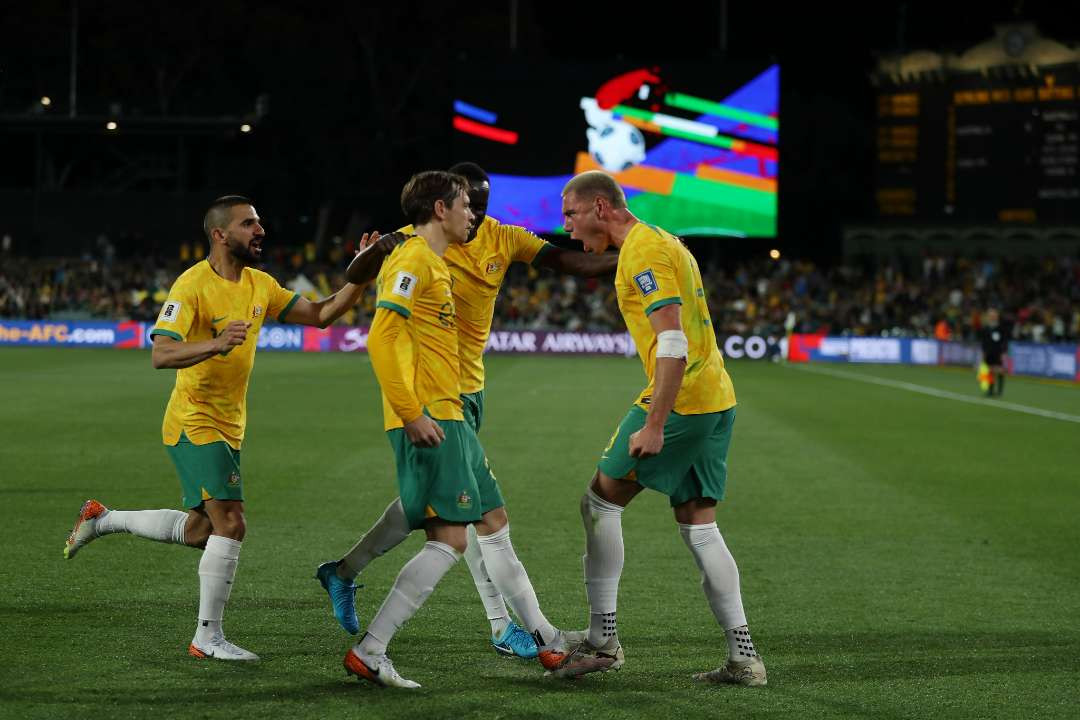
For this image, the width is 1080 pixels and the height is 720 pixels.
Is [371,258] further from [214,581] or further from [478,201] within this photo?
[214,581]

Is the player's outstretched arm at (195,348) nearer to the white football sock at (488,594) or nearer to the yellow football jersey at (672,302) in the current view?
the white football sock at (488,594)

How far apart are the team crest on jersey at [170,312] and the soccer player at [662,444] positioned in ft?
6.21

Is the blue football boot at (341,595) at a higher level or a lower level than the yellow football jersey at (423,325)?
lower

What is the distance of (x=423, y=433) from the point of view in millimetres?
5758

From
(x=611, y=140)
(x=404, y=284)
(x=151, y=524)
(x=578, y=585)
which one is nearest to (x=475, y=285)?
(x=404, y=284)

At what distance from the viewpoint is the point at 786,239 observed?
66250mm

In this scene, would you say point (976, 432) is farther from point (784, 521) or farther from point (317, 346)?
point (317, 346)

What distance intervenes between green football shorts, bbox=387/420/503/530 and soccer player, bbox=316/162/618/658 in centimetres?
66

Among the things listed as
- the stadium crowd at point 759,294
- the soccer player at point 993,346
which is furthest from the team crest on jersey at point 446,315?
the stadium crowd at point 759,294

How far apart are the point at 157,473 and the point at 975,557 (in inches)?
310

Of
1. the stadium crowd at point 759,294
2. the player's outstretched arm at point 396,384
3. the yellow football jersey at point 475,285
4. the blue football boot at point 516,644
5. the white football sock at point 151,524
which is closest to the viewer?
the player's outstretched arm at point 396,384

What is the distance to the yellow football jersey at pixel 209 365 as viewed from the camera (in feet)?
21.6

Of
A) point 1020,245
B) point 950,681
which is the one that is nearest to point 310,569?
point 950,681

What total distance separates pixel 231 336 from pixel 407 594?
1.44m
